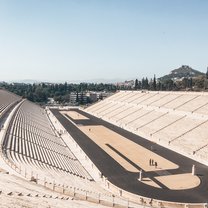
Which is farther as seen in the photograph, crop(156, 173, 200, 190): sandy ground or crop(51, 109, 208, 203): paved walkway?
crop(156, 173, 200, 190): sandy ground

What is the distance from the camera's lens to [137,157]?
38.6 metres

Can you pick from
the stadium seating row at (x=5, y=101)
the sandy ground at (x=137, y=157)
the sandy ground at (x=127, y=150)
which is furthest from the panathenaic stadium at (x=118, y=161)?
the stadium seating row at (x=5, y=101)

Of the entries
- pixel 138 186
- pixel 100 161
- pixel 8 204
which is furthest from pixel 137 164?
pixel 8 204

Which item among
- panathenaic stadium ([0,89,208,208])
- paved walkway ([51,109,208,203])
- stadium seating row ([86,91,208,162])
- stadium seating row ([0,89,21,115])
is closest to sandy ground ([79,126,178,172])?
panathenaic stadium ([0,89,208,208])

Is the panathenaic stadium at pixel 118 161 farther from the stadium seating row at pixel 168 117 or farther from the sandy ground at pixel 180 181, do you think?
the stadium seating row at pixel 168 117

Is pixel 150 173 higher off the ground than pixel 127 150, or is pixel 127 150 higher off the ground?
pixel 127 150

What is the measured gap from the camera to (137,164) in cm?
3544

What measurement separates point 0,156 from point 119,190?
34.5ft

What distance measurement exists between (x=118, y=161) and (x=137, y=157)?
3.29 meters

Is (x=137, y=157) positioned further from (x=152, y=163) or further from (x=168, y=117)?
(x=168, y=117)

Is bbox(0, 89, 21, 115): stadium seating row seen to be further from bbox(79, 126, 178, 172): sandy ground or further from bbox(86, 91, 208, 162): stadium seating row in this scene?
bbox(86, 91, 208, 162): stadium seating row

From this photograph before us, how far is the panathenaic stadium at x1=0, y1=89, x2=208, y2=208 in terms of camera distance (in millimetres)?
18391

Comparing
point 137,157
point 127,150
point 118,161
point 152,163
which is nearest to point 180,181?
point 152,163

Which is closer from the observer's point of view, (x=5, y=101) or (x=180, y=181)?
(x=180, y=181)
